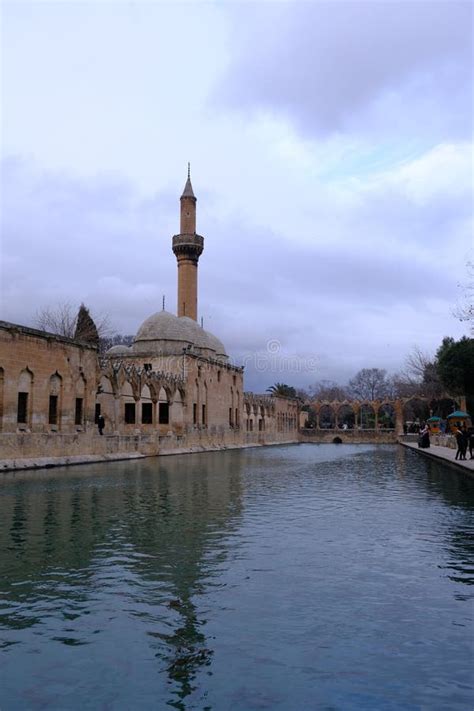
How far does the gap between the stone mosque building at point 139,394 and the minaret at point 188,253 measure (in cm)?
7

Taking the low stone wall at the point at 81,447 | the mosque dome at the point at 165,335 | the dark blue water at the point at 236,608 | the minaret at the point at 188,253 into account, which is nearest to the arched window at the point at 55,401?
the low stone wall at the point at 81,447

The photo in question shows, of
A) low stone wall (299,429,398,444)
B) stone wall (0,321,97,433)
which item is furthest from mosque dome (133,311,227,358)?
low stone wall (299,429,398,444)

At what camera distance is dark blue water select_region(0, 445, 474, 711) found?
12.2 ft

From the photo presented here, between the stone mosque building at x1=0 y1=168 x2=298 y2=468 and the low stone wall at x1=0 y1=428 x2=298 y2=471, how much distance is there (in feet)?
0.12

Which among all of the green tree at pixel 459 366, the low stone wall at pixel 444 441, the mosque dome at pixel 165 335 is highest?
the mosque dome at pixel 165 335

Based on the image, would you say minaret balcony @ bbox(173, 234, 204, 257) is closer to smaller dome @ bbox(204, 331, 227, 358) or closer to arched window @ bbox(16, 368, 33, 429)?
smaller dome @ bbox(204, 331, 227, 358)

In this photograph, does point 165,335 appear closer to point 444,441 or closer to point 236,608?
point 444,441

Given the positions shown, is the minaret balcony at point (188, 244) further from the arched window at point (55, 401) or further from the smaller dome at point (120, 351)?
the arched window at point (55, 401)

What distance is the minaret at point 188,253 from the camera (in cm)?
4394

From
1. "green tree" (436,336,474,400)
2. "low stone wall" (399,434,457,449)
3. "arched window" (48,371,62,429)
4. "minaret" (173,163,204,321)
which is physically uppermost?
"minaret" (173,163,204,321)

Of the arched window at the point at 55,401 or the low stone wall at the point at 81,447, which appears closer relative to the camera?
the low stone wall at the point at 81,447

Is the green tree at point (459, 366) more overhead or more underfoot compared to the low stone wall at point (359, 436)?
more overhead

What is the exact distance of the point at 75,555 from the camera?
7.05 meters

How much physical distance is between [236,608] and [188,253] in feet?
131
